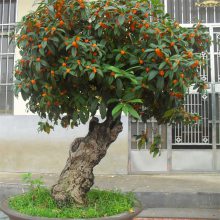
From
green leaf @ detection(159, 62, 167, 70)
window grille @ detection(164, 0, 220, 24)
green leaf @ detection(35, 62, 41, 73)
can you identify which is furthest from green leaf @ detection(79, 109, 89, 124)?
window grille @ detection(164, 0, 220, 24)

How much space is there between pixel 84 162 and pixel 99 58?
102 centimetres

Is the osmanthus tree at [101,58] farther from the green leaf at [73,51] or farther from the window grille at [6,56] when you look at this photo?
the window grille at [6,56]

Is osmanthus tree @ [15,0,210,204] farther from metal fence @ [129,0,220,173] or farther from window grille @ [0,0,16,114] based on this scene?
window grille @ [0,0,16,114]

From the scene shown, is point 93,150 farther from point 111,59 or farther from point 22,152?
point 22,152

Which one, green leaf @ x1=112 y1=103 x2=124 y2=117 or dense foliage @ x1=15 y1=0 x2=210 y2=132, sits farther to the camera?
dense foliage @ x1=15 y1=0 x2=210 y2=132

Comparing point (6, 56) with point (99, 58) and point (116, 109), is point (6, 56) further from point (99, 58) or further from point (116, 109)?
point (116, 109)

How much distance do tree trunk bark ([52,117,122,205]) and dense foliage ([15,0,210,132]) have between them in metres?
0.31

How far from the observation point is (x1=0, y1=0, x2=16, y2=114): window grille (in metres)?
8.78

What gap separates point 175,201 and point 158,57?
Result: 12.6 feet

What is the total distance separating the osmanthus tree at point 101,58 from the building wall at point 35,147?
4.85m

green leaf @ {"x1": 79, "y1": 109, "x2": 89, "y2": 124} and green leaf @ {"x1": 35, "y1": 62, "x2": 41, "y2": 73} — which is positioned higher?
green leaf @ {"x1": 35, "y1": 62, "x2": 41, "y2": 73}

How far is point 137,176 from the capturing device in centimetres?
814

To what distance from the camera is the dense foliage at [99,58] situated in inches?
119

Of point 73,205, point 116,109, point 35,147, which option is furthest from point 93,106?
point 35,147
